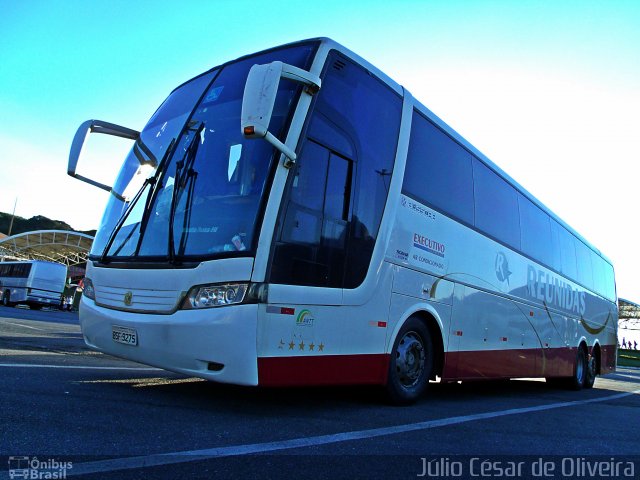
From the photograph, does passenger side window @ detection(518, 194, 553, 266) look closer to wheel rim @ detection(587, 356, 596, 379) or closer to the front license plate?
wheel rim @ detection(587, 356, 596, 379)

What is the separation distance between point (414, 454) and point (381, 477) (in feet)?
2.22

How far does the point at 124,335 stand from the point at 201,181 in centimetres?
154

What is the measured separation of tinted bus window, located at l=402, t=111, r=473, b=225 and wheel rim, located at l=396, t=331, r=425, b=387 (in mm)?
1658

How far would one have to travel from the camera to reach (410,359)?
593cm

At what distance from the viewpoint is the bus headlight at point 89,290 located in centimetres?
523

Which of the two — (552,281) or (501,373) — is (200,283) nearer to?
(501,373)

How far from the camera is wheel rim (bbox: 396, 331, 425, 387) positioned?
19.0 ft

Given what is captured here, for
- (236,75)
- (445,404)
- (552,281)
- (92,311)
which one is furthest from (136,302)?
(552,281)

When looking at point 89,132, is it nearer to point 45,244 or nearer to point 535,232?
point 535,232

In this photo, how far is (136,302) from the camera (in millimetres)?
4656

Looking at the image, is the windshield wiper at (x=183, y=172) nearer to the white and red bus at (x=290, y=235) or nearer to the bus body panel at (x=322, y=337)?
the white and red bus at (x=290, y=235)

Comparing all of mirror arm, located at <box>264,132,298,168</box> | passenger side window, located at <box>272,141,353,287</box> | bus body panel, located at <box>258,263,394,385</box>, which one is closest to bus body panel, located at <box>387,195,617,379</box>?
bus body panel, located at <box>258,263,394,385</box>

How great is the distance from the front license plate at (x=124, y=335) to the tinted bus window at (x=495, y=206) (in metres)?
5.03

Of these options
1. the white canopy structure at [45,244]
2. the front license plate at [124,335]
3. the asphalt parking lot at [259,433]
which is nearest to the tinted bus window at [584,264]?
the asphalt parking lot at [259,433]
